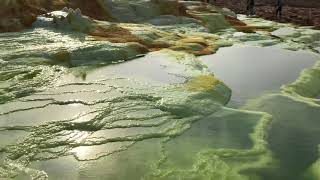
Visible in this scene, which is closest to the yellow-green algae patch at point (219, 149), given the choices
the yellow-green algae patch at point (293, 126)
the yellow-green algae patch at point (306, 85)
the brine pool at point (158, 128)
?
the brine pool at point (158, 128)

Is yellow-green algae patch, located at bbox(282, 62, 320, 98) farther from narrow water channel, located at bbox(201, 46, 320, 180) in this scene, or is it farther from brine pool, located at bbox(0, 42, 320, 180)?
narrow water channel, located at bbox(201, 46, 320, 180)

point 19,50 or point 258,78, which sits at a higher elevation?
point 19,50

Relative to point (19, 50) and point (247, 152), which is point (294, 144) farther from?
point (19, 50)

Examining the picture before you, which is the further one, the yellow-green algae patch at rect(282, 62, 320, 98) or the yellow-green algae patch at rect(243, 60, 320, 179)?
the yellow-green algae patch at rect(282, 62, 320, 98)

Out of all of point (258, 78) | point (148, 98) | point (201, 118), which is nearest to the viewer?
point (201, 118)

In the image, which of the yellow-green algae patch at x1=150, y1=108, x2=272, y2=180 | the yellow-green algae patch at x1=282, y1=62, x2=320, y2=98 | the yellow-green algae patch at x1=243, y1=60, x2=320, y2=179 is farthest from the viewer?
the yellow-green algae patch at x1=282, y1=62, x2=320, y2=98

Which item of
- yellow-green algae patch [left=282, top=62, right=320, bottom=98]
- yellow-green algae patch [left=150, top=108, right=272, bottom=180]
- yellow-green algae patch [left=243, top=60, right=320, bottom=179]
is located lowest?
yellow-green algae patch [left=282, top=62, right=320, bottom=98]

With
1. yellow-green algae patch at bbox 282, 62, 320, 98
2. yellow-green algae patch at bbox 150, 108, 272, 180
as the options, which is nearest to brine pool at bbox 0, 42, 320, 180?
yellow-green algae patch at bbox 150, 108, 272, 180

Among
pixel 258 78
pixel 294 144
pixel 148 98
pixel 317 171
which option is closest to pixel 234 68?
pixel 258 78
